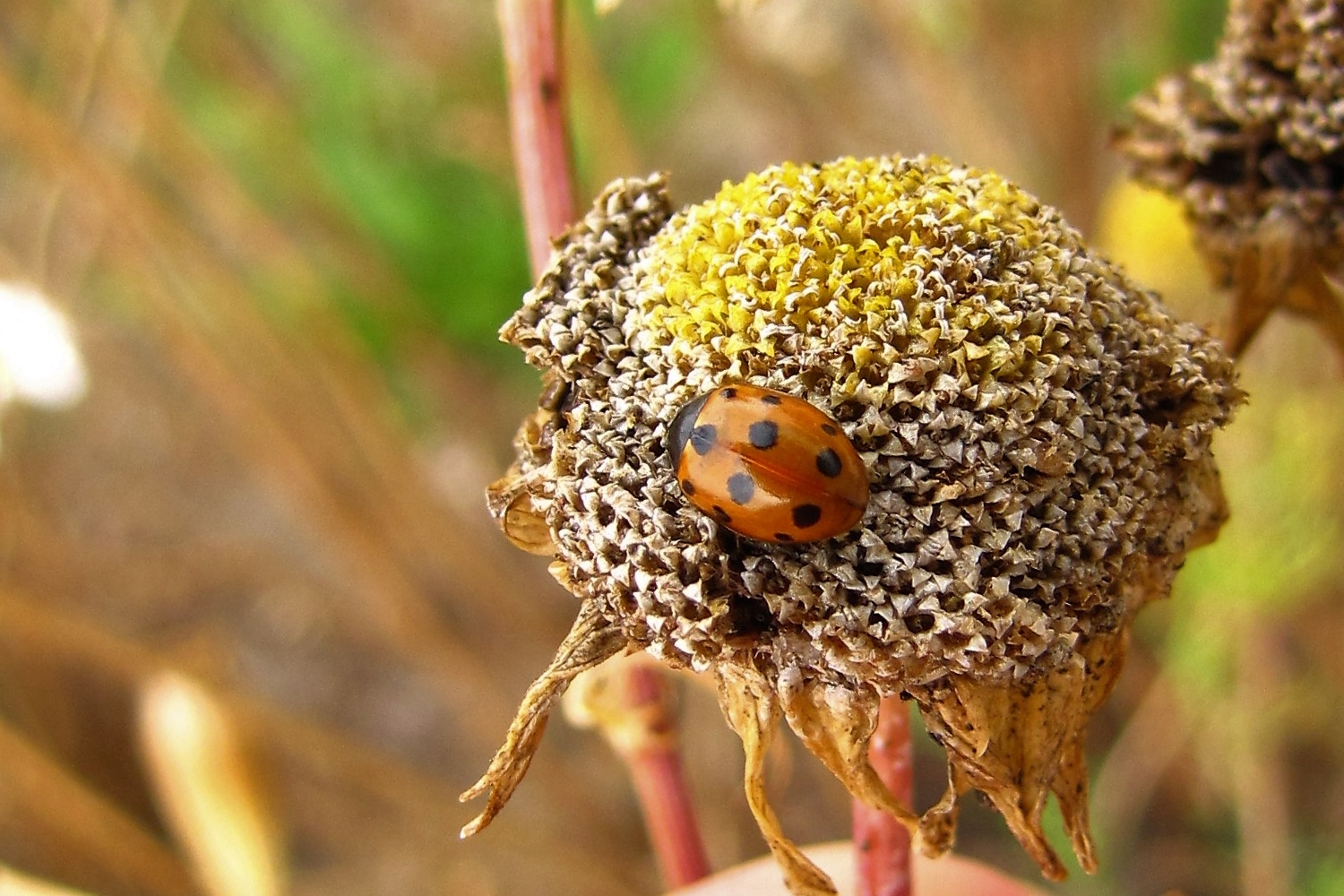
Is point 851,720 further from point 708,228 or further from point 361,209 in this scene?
point 361,209

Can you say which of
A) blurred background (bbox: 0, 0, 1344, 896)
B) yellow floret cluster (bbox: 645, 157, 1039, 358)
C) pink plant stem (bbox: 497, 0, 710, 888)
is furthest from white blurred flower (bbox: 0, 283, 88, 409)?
yellow floret cluster (bbox: 645, 157, 1039, 358)

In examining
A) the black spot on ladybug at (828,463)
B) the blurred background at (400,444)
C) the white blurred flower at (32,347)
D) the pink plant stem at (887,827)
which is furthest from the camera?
the blurred background at (400,444)

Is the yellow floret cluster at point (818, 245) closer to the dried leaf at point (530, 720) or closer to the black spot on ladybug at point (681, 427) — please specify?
the black spot on ladybug at point (681, 427)

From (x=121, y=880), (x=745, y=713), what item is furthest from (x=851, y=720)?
(x=121, y=880)

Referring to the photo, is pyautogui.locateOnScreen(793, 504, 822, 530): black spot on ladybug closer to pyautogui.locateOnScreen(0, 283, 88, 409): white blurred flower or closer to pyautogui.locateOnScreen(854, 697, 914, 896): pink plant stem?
pyautogui.locateOnScreen(854, 697, 914, 896): pink plant stem

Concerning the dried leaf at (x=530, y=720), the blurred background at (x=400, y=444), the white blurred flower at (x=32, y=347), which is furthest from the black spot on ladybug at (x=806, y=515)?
the white blurred flower at (x=32, y=347)

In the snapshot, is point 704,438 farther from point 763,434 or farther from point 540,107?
point 540,107
